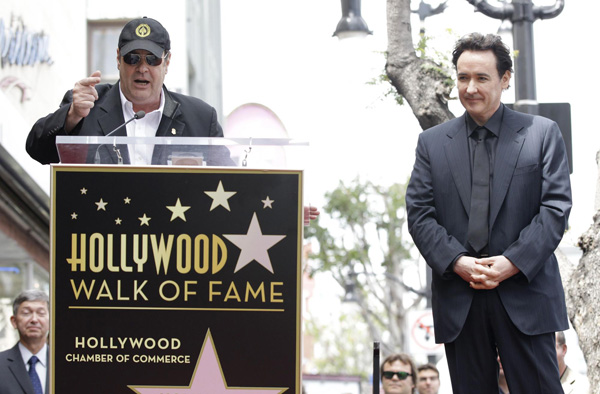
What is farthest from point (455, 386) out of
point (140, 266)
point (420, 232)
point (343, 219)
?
point (343, 219)

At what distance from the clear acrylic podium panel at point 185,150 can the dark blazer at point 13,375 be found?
383 cm

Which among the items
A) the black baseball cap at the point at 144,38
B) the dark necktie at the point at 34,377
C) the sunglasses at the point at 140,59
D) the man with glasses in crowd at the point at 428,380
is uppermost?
the black baseball cap at the point at 144,38

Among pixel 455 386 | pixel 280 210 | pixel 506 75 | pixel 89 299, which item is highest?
pixel 506 75

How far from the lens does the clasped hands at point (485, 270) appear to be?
184 inches

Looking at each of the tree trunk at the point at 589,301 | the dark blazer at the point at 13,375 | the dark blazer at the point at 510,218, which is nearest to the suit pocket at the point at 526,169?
the dark blazer at the point at 510,218

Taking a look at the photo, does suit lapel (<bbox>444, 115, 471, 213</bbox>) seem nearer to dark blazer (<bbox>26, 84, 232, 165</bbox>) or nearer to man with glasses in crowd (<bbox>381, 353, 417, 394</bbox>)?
dark blazer (<bbox>26, 84, 232, 165</bbox>)

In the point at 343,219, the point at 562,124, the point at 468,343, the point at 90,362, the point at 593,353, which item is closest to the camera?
the point at 90,362

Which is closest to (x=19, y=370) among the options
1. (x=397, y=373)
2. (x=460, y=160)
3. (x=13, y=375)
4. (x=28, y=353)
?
(x=13, y=375)

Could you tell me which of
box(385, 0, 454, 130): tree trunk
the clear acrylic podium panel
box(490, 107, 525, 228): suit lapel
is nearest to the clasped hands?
box(490, 107, 525, 228): suit lapel

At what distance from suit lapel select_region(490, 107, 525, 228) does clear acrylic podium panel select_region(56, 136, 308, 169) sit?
1.01 m

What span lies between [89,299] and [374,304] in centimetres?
4733

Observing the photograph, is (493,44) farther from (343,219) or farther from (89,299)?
(343,219)

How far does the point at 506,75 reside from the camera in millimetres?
5059

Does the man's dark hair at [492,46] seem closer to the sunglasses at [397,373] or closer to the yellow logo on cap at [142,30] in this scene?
the yellow logo on cap at [142,30]
